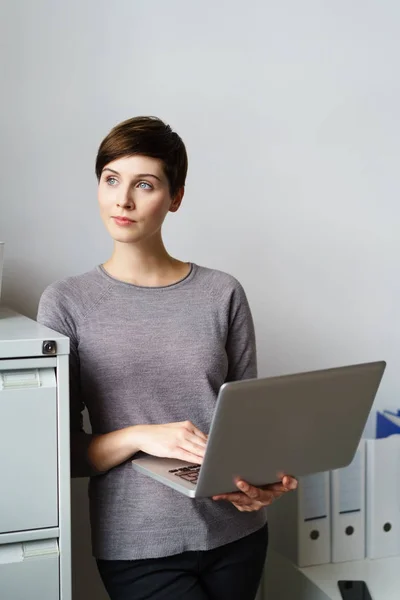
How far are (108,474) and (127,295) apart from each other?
32 centimetres

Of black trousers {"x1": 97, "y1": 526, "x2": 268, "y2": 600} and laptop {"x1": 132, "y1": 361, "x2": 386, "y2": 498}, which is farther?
black trousers {"x1": 97, "y1": 526, "x2": 268, "y2": 600}

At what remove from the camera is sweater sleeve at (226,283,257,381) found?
62.2 inches

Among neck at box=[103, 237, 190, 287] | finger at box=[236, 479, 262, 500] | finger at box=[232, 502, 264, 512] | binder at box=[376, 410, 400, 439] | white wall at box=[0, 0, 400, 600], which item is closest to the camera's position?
finger at box=[236, 479, 262, 500]

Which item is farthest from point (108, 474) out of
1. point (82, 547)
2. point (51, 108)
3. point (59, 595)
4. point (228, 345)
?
point (51, 108)

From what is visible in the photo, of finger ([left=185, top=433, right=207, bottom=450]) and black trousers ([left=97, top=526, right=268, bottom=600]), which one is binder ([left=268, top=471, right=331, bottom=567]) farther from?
finger ([left=185, top=433, right=207, bottom=450])

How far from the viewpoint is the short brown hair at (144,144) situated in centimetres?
146

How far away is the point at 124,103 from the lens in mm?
1942

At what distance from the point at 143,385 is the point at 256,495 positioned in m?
0.28

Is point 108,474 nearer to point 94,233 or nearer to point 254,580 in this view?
point 254,580

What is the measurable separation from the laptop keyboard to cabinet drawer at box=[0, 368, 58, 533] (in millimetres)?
190

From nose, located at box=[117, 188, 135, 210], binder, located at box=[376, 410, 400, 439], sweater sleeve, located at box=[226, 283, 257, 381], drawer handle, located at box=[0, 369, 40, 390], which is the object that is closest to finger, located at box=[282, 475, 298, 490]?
sweater sleeve, located at box=[226, 283, 257, 381]

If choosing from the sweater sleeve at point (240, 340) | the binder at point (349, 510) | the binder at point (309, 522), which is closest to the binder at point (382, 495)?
the binder at point (349, 510)

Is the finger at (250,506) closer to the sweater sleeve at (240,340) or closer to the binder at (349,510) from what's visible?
the sweater sleeve at (240,340)

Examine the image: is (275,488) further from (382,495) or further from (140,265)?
(382,495)
